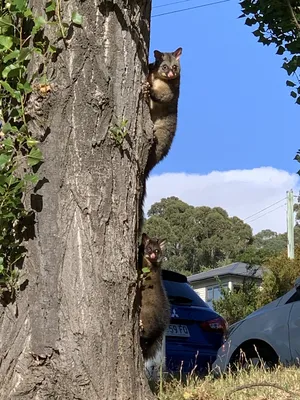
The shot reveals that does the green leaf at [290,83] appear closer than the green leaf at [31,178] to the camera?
No

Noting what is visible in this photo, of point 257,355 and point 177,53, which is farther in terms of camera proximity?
point 257,355

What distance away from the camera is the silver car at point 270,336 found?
28.1 ft

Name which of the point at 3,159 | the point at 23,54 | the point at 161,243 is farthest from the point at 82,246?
the point at 161,243

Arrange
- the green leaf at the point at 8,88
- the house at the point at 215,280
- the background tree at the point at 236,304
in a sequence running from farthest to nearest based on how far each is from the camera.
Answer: the house at the point at 215,280 → the background tree at the point at 236,304 → the green leaf at the point at 8,88

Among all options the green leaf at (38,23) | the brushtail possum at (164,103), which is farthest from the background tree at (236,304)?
the green leaf at (38,23)

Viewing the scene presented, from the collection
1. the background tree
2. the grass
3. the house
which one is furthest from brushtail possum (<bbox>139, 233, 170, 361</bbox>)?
the house

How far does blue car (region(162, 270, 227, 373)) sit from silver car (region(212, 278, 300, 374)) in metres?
1.10

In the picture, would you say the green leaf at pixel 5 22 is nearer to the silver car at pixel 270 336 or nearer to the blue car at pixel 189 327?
the silver car at pixel 270 336

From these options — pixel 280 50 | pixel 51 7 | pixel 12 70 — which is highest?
pixel 280 50

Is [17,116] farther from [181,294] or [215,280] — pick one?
[215,280]

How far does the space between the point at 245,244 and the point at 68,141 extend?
1771 inches

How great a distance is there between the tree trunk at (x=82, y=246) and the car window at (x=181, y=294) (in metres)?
7.00

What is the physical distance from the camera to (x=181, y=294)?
10922 millimetres

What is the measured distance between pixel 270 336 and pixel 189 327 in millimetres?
2245
